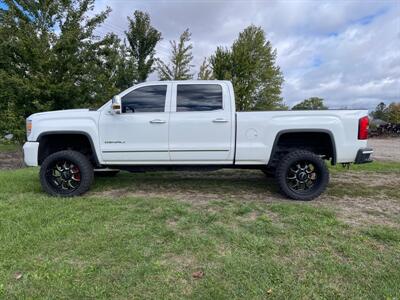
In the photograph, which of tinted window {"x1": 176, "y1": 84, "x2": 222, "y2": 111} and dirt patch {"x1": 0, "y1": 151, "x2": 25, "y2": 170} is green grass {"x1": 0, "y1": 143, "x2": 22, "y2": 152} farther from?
tinted window {"x1": 176, "y1": 84, "x2": 222, "y2": 111}

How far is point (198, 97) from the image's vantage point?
16.1ft

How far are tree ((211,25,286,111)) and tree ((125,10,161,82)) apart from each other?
173 inches

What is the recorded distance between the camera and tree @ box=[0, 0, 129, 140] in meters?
8.98

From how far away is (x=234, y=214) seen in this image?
4.05 metres

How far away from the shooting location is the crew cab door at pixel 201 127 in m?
4.75

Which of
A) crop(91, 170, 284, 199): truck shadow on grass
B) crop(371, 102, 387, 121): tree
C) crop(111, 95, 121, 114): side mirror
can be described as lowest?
crop(91, 170, 284, 199): truck shadow on grass

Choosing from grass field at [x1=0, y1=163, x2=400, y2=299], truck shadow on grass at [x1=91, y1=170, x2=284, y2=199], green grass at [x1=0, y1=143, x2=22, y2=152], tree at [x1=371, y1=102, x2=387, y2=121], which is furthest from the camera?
tree at [x1=371, y1=102, x2=387, y2=121]

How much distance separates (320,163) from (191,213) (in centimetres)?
219

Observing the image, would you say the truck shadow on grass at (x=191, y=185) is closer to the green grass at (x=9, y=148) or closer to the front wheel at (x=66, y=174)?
the front wheel at (x=66, y=174)

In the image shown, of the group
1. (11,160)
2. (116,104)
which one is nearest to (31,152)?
(116,104)

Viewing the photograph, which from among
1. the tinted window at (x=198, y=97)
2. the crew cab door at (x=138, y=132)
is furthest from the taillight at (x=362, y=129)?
the crew cab door at (x=138, y=132)

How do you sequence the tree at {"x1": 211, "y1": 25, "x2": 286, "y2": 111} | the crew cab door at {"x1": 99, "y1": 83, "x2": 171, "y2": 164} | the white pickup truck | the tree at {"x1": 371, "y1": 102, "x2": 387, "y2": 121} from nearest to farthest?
the white pickup truck, the crew cab door at {"x1": 99, "y1": 83, "x2": 171, "y2": 164}, the tree at {"x1": 211, "y1": 25, "x2": 286, "y2": 111}, the tree at {"x1": 371, "y1": 102, "x2": 387, "y2": 121}

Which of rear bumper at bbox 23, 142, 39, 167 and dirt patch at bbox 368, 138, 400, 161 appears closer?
rear bumper at bbox 23, 142, 39, 167

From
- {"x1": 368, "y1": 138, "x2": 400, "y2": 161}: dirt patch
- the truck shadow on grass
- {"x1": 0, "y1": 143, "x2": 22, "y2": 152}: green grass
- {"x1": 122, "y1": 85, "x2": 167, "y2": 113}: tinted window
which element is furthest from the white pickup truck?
{"x1": 0, "y1": 143, "x2": 22, "y2": 152}: green grass
